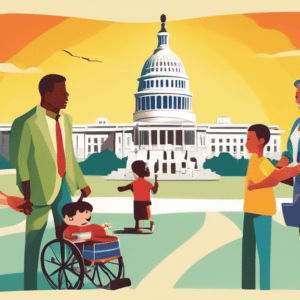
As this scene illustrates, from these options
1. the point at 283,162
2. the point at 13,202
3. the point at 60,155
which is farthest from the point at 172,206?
the point at 13,202

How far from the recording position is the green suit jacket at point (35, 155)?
6.57m

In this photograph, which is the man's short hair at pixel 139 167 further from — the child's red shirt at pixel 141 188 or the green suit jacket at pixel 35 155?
the green suit jacket at pixel 35 155

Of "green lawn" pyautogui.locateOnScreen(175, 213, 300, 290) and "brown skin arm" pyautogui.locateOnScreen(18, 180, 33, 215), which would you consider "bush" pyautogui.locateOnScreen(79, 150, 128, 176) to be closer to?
"green lawn" pyautogui.locateOnScreen(175, 213, 300, 290)

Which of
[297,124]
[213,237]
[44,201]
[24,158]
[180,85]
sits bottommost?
[213,237]

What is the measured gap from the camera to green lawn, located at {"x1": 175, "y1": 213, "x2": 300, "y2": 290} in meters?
7.21

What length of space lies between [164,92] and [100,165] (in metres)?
26.4

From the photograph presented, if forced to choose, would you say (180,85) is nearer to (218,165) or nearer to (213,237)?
(218,165)

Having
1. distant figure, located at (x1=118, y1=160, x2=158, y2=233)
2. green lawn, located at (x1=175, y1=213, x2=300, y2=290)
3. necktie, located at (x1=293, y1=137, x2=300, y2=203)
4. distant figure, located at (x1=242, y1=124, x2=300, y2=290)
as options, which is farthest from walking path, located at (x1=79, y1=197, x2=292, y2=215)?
distant figure, located at (x1=242, y1=124, x2=300, y2=290)

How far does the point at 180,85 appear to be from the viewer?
64.9 meters

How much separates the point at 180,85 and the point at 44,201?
194ft

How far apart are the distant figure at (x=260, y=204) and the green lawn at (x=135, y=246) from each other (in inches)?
68.3

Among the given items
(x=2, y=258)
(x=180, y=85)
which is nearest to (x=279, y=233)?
(x=2, y=258)

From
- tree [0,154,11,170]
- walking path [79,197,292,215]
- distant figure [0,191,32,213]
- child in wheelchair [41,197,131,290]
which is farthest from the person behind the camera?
tree [0,154,11,170]

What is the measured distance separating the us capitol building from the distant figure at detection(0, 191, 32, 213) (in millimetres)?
39450
